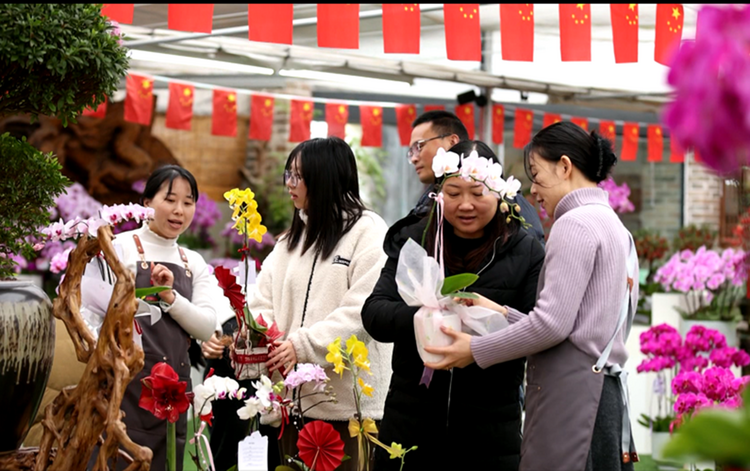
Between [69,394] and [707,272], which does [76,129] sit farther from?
[69,394]

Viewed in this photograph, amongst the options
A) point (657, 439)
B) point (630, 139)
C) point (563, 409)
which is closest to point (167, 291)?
point (563, 409)

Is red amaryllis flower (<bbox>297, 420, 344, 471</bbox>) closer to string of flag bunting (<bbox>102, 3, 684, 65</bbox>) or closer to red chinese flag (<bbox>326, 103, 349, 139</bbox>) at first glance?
string of flag bunting (<bbox>102, 3, 684, 65</bbox>)

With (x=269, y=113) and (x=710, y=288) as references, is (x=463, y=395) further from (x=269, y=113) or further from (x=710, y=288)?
(x=269, y=113)

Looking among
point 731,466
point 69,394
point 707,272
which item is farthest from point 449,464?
point 707,272

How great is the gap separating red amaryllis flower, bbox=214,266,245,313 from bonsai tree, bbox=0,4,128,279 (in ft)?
1.30

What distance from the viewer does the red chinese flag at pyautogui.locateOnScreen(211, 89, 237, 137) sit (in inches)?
281

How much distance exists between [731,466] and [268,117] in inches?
271

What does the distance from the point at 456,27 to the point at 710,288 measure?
2466 millimetres

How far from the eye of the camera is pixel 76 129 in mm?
8766

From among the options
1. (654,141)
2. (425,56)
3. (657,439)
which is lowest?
(657,439)

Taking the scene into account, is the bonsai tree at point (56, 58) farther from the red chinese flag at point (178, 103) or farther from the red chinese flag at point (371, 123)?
the red chinese flag at point (371, 123)

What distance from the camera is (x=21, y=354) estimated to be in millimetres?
1723

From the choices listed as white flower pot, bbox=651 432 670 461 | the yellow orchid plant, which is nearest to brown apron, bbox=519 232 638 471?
the yellow orchid plant

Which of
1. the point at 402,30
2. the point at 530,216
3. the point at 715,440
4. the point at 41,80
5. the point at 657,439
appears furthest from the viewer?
the point at 657,439
